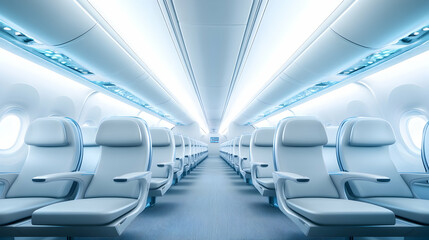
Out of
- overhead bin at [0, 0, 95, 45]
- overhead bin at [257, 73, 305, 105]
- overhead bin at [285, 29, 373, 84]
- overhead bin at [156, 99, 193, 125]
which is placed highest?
overhead bin at [156, 99, 193, 125]

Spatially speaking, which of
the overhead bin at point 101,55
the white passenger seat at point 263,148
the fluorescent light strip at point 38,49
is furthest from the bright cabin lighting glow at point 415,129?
the fluorescent light strip at point 38,49

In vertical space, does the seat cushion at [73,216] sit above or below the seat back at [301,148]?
below

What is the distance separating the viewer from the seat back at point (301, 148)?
7.46 feet

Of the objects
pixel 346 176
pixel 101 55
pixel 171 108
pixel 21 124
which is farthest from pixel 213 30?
pixel 171 108

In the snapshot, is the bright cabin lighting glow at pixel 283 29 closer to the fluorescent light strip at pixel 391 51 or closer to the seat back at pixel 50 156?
the fluorescent light strip at pixel 391 51

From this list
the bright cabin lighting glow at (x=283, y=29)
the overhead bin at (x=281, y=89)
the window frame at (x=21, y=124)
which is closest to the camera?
the bright cabin lighting glow at (x=283, y=29)

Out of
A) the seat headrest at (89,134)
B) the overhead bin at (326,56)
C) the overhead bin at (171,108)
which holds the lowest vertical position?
the seat headrest at (89,134)

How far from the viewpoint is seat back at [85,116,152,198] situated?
7.36 ft

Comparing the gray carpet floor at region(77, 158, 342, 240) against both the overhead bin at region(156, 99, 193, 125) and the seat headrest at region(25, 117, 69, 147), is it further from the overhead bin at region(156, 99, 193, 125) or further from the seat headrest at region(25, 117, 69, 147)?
the overhead bin at region(156, 99, 193, 125)

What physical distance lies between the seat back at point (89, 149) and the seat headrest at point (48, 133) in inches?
59.0

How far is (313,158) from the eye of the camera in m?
2.37

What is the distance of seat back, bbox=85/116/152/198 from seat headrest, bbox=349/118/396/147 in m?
2.46

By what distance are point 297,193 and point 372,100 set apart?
14.8ft

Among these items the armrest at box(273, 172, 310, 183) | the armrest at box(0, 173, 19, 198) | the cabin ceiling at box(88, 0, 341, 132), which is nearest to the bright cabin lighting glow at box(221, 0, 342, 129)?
the cabin ceiling at box(88, 0, 341, 132)
